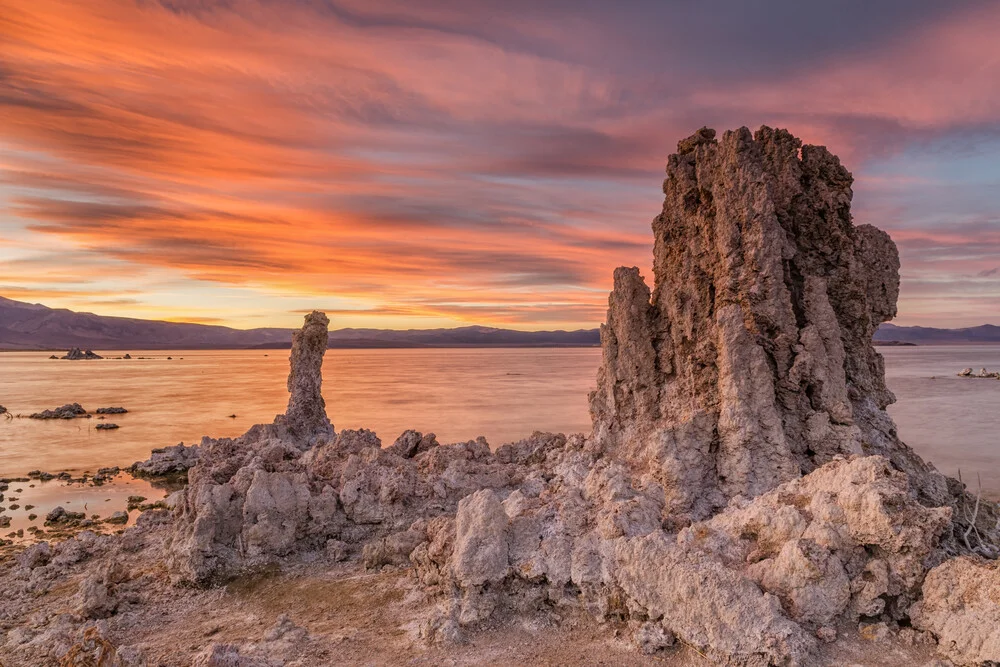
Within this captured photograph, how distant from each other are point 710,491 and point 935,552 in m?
3.61

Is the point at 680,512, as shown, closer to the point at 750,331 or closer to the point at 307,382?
the point at 750,331

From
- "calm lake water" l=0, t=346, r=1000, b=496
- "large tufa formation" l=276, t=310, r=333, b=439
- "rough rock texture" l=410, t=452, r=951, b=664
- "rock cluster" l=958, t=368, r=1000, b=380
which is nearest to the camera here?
"rough rock texture" l=410, t=452, r=951, b=664

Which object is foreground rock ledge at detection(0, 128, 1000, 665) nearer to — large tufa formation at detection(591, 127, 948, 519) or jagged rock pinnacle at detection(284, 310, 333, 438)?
large tufa formation at detection(591, 127, 948, 519)

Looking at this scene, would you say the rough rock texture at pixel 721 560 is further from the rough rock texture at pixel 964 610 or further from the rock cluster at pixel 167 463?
the rock cluster at pixel 167 463

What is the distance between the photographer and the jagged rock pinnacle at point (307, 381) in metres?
20.6

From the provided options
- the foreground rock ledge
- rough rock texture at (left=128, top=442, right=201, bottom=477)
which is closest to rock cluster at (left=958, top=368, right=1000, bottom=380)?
the foreground rock ledge

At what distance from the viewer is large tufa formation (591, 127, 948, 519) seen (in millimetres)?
10719

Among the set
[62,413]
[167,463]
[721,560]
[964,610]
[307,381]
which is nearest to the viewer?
[964,610]

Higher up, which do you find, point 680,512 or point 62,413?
point 680,512

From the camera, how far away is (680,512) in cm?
1006

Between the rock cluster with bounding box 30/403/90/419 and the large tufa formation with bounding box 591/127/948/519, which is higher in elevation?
the large tufa formation with bounding box 591/127/948/519

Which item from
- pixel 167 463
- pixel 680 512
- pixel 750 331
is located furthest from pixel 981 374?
pixel 167 463

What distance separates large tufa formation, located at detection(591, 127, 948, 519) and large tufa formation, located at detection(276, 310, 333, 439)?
11154mm

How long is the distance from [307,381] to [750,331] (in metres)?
14.7
